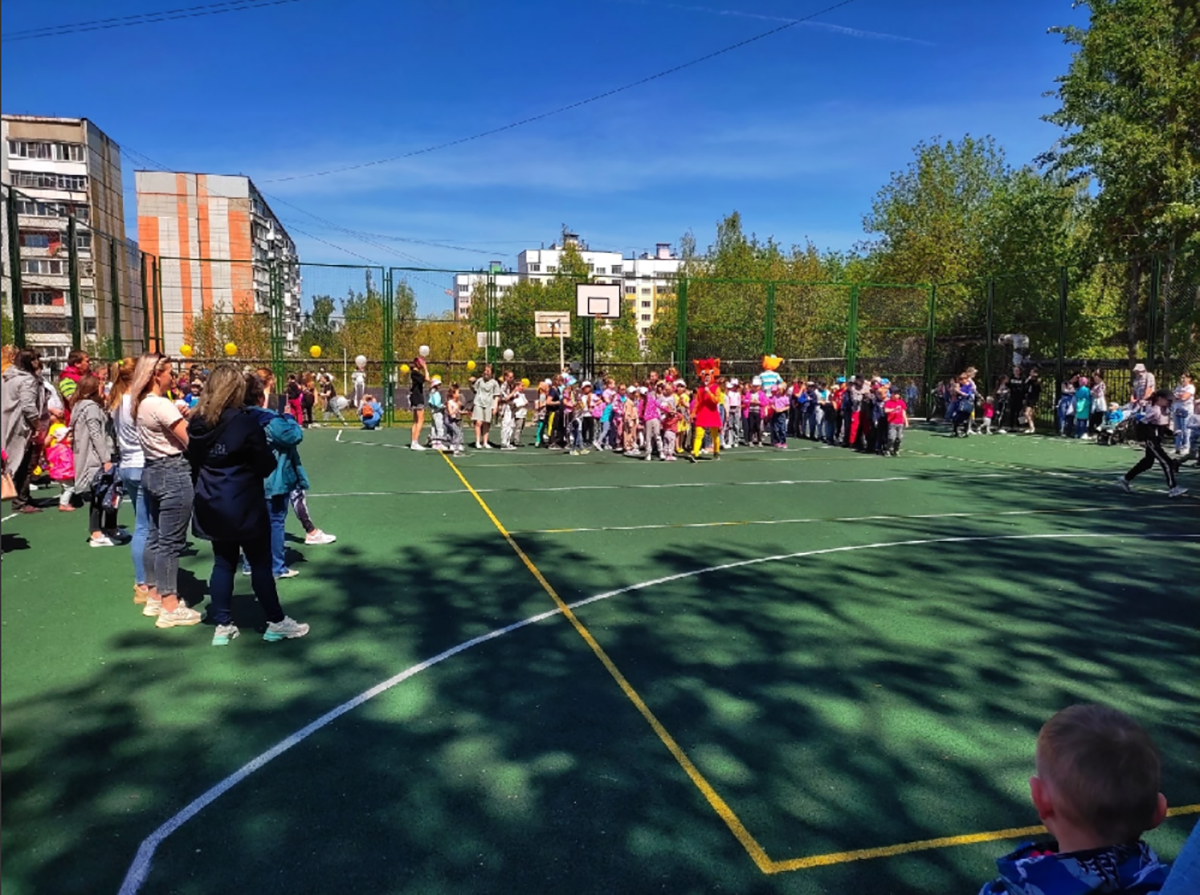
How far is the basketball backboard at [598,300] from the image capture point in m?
25.8

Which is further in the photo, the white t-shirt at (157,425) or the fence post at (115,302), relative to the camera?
the fence post at (115,302)

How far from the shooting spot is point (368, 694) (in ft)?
17.4

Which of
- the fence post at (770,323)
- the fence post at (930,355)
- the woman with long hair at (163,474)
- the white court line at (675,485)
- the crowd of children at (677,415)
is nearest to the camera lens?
the woman with long hair at (163,474)

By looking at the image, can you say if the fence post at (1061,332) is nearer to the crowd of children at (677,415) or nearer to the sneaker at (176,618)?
the crowd of children at (677,415)

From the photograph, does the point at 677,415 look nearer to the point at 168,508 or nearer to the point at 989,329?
the point at 168,508

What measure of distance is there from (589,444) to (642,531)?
11.6m

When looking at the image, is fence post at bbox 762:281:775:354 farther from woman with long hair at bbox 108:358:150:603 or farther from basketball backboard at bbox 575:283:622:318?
woman with long hair at bbox 108:358:150:603

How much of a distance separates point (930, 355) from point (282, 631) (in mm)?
28725

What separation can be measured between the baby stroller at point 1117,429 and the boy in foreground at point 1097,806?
2319 cm

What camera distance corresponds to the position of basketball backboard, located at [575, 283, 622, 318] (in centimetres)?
2577

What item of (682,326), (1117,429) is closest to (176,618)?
(682,326)

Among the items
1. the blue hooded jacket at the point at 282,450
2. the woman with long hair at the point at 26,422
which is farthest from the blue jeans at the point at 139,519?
the blue hooded jacket at the point at 282,450

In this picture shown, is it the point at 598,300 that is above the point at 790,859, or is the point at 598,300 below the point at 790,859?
above

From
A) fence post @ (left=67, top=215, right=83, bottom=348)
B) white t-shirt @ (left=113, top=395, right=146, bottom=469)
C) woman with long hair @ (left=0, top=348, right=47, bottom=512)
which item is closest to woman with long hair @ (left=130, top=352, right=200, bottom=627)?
white t-shirt @ (left=113, top=395, right=146, bottom=469)
